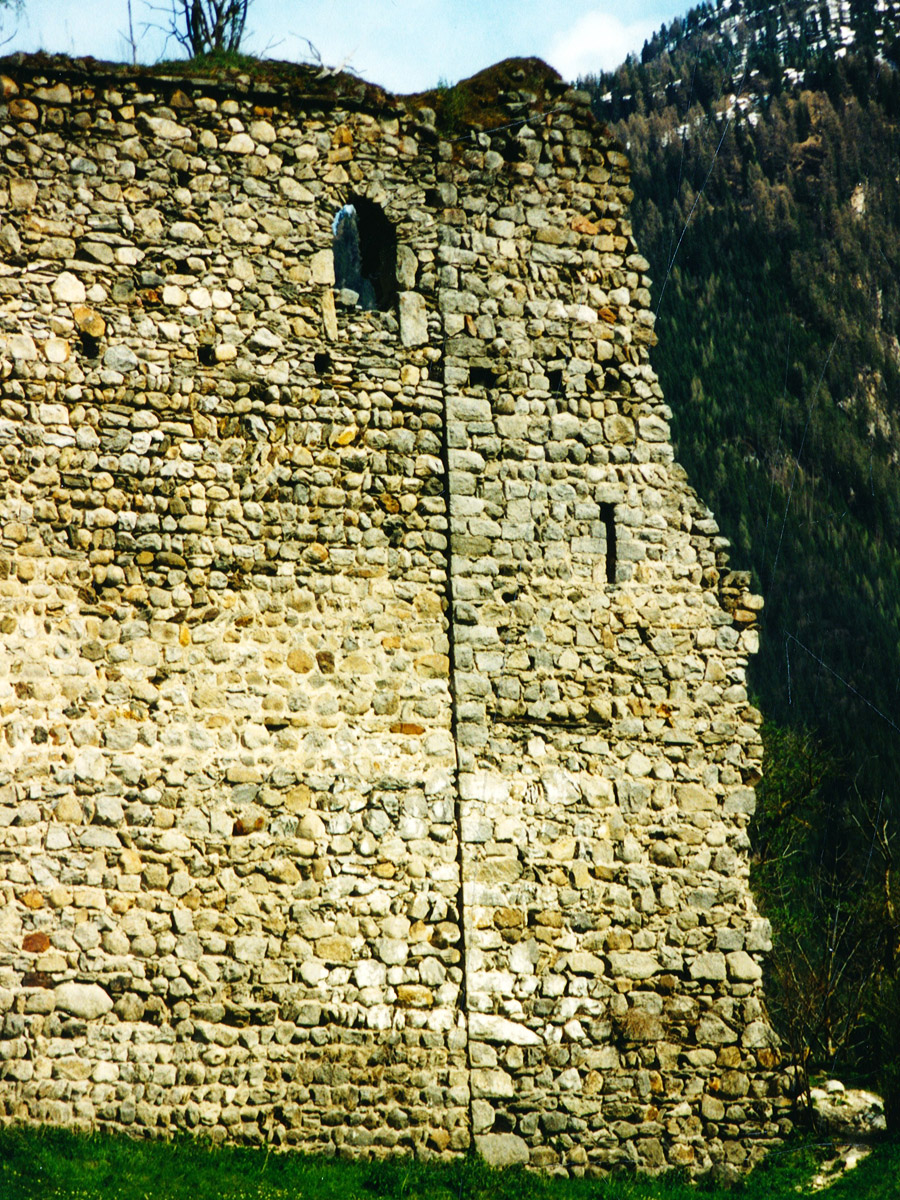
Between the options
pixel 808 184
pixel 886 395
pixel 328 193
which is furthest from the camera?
pixel 808 184

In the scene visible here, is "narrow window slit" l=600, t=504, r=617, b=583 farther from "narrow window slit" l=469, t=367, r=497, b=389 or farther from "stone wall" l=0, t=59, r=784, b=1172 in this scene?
"narrow window slit" l=469, t=367, r=497, b=389

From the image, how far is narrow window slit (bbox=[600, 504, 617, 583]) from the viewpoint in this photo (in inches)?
305

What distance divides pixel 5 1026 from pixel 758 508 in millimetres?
30252

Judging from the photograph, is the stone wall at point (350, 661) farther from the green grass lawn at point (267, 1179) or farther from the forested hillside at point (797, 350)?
the forested hillside at point (797, 350)

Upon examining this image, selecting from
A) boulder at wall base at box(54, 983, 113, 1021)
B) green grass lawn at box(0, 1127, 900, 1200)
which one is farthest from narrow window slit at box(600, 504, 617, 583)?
boulder at wall base at box(54, 983, 113, 1021)

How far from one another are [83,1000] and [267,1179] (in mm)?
1553

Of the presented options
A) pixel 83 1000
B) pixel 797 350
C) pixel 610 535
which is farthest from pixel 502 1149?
pixel 797 350

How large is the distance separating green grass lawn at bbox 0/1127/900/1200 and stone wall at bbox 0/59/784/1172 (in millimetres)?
194

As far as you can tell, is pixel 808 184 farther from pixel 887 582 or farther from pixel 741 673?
pixel 741 673

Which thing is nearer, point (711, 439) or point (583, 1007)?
point (583, 1007)

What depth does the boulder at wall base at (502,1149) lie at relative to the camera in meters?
6.70

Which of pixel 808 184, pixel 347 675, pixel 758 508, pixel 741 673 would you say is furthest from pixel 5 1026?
pixel 808 184

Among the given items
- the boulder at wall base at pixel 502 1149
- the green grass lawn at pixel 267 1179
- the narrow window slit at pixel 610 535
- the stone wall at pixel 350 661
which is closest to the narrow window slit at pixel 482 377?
the stone wall at pixel 350 661

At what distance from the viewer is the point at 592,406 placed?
7.89m
